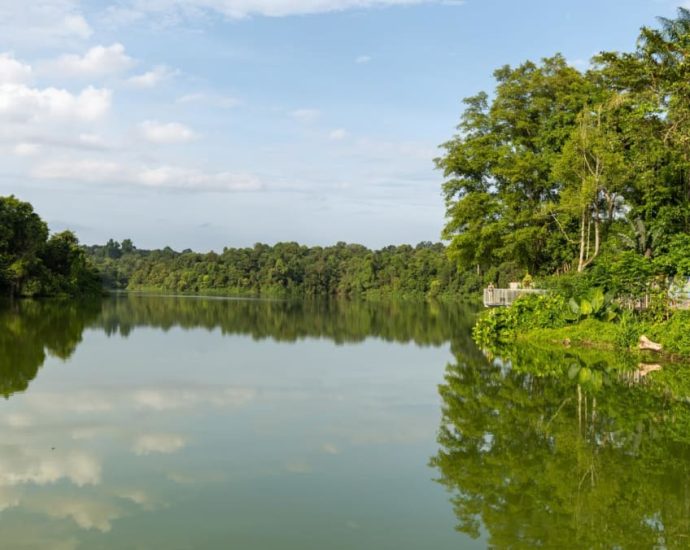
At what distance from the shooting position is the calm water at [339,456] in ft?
20.0

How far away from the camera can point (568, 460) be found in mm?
8414

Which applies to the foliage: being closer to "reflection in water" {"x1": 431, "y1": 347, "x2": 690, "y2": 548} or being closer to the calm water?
the calm water

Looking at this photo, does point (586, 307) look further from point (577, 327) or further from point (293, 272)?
point (293, 272)

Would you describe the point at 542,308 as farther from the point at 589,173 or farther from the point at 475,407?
the point at 475,407

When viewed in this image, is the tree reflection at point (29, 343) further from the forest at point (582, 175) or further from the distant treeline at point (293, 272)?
the distant treeline at point (293, 272)

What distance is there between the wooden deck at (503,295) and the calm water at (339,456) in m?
10.7

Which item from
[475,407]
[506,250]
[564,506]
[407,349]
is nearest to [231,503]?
[564,506]

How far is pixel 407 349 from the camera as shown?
24.0 meters

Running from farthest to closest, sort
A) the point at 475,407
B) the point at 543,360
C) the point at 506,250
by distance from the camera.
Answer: the point at 506,250 → the point at 543,360 → the point at 475,407

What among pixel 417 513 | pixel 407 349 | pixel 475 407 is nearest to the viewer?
pixel 417 513

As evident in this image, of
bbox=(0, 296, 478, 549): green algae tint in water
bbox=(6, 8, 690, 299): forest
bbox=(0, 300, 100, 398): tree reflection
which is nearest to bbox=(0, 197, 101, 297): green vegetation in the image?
bbox=(6, 8, 690, 299): forest

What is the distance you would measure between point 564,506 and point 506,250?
26115mm

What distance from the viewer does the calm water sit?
610 centimetres

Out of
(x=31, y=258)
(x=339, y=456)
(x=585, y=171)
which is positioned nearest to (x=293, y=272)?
(x=31, y=258)
